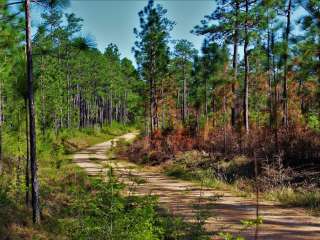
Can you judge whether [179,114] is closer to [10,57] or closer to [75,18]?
[75,18]

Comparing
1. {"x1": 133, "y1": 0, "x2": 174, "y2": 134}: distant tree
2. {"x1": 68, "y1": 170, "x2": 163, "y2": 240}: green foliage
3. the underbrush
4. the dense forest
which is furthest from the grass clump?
{"x1": 133, "y1": 0, "x2": 174, "y2": 134}: distant tree

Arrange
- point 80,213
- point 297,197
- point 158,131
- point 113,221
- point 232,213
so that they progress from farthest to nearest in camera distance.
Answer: point 158,131 → point 297,197 → point 232,213 → point 80,213 → point 113,221

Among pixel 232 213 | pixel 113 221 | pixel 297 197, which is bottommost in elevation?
pixel 232 213

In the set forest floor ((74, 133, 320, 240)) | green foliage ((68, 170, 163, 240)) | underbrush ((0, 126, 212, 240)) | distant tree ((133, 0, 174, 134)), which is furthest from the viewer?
distant tree ((133, 0, 174, 134))

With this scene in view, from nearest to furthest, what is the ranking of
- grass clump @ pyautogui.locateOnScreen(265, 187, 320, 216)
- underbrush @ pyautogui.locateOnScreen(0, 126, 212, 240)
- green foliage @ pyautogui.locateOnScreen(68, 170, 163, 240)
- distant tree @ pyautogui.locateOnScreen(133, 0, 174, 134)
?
green foliage @ pyautogui.locateOnScreen(68, 170, 163, 240) < underbrush @ pyautogui.locateOnScreen(0, 126, 212, 240) < grass clump @ pyautogui.locateOnScreen(265, 187, 320, 216) < distant tree @ pyautogui.locateOnScreen(133, 0, 174, 134)

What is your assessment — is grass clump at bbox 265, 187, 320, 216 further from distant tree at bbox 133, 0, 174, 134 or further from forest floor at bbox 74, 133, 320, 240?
distant tree at bbox 133, 0, 174, 134

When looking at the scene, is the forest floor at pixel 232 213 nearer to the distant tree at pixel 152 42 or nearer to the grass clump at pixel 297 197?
the grass clump at pixel 297 197

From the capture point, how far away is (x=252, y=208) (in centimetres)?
1180

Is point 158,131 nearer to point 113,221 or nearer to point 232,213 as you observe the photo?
point 232,213

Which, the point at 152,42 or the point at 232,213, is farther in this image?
the point at 152,42

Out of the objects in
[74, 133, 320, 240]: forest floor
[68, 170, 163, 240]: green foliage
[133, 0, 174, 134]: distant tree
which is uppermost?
[133, 0, 174, 134]: distant tree

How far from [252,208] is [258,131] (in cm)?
1030

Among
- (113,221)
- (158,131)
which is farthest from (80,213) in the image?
(158,131)

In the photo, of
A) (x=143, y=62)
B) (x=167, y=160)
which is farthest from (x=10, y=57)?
(x=143, y=62)
